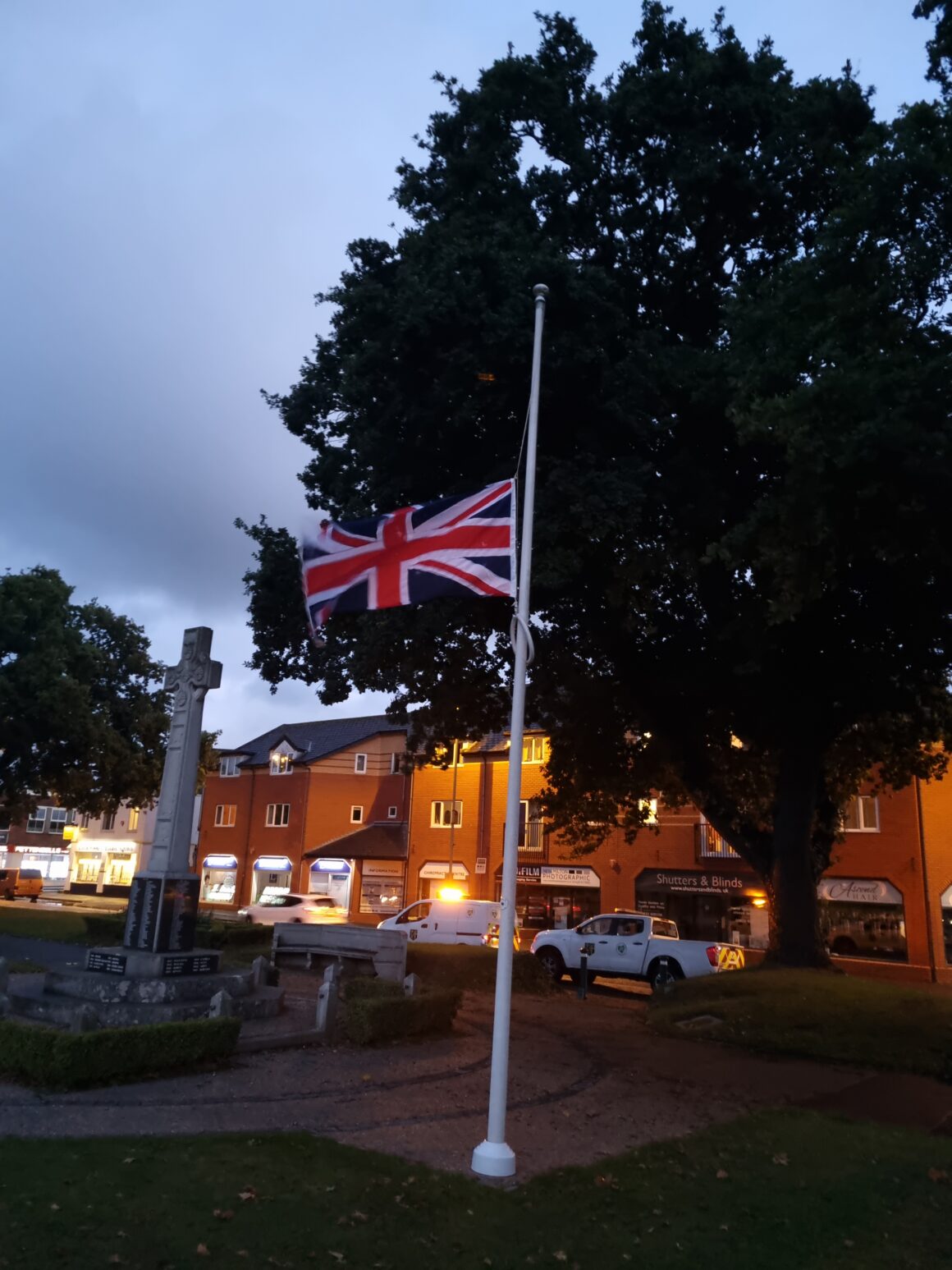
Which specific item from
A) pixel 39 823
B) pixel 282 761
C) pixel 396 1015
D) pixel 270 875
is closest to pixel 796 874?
pixel 396 1015

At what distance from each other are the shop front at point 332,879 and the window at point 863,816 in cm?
2610

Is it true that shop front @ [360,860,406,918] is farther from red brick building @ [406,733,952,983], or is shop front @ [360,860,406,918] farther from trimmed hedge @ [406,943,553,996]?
trimmed hedge @ [406,943,553,996]

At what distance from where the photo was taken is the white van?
93.2ft

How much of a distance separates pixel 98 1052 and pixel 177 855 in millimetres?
4851

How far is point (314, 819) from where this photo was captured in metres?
54.4

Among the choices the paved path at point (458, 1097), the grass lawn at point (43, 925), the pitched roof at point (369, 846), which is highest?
the pitched roof at point (369, 846)

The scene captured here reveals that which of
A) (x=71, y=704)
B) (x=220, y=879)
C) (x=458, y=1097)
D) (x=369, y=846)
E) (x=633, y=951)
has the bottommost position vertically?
(x=458, y=1097)

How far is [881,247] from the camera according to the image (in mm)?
12930

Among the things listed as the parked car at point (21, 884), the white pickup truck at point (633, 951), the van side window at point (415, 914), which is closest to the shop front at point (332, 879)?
the parked car at point (21, 884)

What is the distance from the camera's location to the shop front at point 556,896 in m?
42.5

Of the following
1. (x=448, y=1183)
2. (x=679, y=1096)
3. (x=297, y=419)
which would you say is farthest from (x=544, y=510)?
(x=448, y=1183)

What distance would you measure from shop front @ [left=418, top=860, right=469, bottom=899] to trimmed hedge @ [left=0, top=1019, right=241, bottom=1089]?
35087 millimetres

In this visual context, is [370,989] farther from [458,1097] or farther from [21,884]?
[21,884]

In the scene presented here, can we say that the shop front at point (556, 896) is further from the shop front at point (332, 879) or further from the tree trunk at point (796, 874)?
the tree trunk at point (796, 874)
